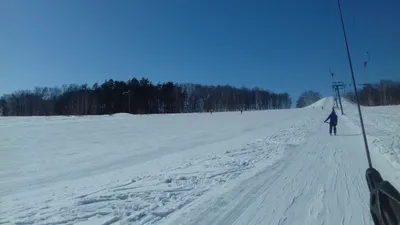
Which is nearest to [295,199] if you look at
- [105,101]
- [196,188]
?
[196,188]

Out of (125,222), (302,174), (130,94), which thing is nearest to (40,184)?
(125,222)

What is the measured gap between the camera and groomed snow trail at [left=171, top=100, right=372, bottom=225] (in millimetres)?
5605

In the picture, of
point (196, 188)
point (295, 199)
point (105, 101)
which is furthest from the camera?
point (105, 101)

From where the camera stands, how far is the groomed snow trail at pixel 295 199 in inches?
221

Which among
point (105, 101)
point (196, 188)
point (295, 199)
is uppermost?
point (105, 101)

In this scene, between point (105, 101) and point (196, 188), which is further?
point (105, 101)

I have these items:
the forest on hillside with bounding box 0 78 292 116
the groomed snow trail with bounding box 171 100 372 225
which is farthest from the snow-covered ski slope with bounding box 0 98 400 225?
the forest on hillside with bounding box 0 78 292 116

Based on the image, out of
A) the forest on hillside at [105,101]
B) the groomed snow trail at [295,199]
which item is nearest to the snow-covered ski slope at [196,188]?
the groomed snow trail at [295,199]

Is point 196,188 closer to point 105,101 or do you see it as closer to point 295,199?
point 295,199

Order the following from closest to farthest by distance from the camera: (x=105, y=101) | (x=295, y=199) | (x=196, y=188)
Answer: (x=295, y=199) < (x=196, y=188) < (x=105, y=101)

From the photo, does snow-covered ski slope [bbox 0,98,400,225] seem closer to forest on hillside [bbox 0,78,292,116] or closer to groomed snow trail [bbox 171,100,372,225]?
groomed snow trail [bbox 171,100,372,225]

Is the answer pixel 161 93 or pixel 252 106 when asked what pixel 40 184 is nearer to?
pixel 161 93

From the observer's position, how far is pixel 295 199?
6.79 meters

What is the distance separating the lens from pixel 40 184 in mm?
9359
